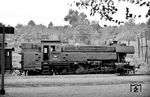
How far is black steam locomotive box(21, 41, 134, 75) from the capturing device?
87.8ft

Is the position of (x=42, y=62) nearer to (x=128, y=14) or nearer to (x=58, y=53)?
(x=58, y=53)

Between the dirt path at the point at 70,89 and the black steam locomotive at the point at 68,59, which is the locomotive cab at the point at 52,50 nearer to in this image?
the black steam locomotive at the point at 68,59

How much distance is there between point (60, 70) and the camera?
27219 mm

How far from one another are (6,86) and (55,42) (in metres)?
13.4

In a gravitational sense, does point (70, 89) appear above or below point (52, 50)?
below

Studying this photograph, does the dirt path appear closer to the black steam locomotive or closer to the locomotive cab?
the black steam locomotive

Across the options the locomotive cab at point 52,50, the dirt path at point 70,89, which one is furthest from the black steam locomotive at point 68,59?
the dirt path at point 70,89

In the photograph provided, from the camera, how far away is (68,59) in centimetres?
2775

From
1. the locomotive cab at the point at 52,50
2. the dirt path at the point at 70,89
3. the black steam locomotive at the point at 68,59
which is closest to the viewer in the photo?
the dirt path at the point at 70,89

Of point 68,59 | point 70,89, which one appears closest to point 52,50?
point 68,59

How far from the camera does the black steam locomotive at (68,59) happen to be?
2677 centimetres

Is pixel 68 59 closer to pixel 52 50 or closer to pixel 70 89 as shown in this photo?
pixel 52 50

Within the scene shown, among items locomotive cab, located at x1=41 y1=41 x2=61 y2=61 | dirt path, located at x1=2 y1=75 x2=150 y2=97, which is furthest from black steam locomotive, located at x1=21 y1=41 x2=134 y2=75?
dirt path, located at x1=2 y1=75 x2=150 y2=97

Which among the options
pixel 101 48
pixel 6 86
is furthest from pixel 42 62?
pixel 6 86
